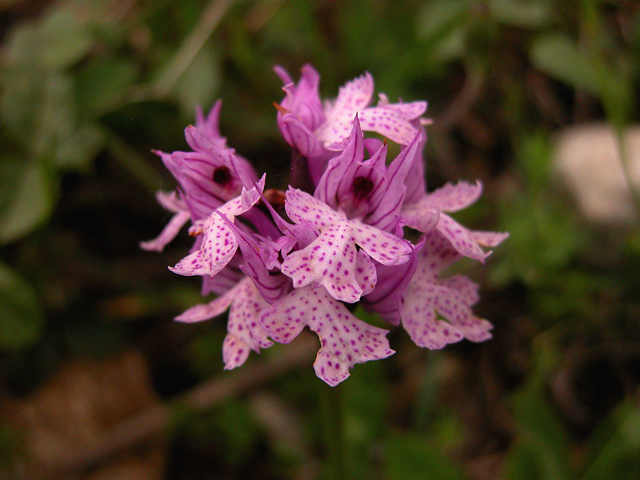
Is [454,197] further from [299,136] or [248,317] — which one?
[248,317]

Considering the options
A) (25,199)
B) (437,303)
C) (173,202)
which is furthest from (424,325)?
(25,199)

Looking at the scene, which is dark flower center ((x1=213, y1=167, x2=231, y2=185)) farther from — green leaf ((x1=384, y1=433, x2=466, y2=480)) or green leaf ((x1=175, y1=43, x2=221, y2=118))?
green leaf ((x1=175, y1=43, x2=221, y2=118))

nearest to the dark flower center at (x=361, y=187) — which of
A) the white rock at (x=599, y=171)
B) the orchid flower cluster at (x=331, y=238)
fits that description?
the orchid flower cluster at (x=331, y=238)

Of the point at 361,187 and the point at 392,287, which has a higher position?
the point at 361,187

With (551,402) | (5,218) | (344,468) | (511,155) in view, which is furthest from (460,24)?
(5,218)

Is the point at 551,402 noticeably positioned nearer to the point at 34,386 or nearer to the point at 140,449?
the point at 140,449

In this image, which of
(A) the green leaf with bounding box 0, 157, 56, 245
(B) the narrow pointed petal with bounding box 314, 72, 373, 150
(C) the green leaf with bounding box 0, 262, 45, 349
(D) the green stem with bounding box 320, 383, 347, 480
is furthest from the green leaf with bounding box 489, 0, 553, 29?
(C) the green leaf with bounding box 0, 262, 45, 349

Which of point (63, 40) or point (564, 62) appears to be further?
point (564, 62)
